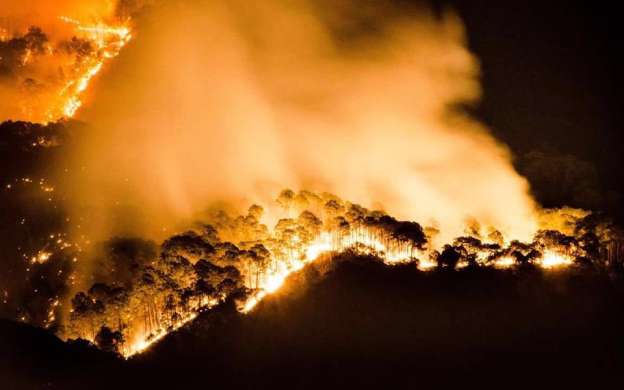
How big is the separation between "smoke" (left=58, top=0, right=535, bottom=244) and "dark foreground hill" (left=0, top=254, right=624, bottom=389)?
4.90 metres

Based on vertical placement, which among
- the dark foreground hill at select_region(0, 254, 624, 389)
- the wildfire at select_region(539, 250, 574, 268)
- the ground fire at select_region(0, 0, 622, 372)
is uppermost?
the ground fire at select_region(0, 0, 622, 372)

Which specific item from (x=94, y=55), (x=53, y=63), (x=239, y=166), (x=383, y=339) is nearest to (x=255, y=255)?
(x=383, y=339)

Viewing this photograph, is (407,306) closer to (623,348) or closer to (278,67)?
(623,348)

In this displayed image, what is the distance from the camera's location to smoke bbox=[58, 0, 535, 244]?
2959cm

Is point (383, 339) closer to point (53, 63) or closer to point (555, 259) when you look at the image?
point (555, 259)

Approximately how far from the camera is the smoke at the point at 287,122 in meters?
29.6

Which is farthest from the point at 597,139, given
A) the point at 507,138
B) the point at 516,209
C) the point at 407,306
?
the point at 407,306

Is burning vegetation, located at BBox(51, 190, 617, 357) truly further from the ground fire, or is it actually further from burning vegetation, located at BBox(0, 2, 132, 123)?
burning vegetation, located at BBox(0, 2, 132, 123)

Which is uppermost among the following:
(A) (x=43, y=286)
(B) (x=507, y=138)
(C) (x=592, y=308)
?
(B) (x=507, y=138)

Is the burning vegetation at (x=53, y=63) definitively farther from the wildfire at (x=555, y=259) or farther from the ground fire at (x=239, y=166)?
the wildfire at (x=555, y=259)

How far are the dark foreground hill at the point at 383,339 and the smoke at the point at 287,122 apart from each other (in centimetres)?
490

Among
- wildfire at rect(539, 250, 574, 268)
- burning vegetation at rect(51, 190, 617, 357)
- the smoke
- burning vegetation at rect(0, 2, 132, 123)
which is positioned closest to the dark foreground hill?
wildfire at rect(539, 250, 574, 268)

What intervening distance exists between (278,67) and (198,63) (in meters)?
4.93

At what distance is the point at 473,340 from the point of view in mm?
21156
